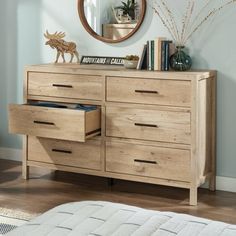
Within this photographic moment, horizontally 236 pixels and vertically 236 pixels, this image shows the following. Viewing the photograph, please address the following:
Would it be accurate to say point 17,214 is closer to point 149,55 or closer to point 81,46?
point 149,55

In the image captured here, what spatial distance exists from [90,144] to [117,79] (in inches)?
19.8

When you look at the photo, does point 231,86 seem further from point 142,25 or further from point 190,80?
point 142,25

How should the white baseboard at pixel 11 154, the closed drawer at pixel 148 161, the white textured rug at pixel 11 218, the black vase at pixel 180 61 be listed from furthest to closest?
the white baseboard at pixel 11 154 → the black vase at pixel 180 61 → the closed drawer at pixel 148 161 → the white textured rug at pixel 11 218

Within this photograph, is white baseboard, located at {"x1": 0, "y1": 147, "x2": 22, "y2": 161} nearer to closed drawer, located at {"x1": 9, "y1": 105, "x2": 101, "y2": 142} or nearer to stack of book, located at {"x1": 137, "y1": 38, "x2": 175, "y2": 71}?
closed drawer, located at {"x1": 9, "y1": 105, "x2": 101, "y2": 142}

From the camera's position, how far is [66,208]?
6.30ft

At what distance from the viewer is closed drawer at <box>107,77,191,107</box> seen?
3471mm

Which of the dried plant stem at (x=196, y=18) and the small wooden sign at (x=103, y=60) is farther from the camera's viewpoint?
the small wooden sign at (x=103, y=60)

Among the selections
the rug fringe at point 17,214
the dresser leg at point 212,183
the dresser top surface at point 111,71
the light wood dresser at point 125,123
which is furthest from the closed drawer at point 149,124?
the rug fringe at point 17,214

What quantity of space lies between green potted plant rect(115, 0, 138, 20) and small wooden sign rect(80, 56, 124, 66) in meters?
0.32

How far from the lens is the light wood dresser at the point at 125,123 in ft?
11.5

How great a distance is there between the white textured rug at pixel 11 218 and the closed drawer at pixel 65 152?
0.70 metres

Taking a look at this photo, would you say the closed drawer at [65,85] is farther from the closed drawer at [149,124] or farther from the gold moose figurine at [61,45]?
the gold moose figurine at [61,45]

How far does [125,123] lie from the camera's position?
3676 millimetres

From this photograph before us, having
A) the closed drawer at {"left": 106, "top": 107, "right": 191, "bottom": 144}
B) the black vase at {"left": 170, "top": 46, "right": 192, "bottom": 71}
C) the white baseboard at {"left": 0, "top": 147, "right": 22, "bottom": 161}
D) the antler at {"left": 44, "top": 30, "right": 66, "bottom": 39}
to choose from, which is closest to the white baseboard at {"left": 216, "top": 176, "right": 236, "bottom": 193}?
the closed drawer at {"left": 106, "top": 107, "right": 191, "bottom": 144}
